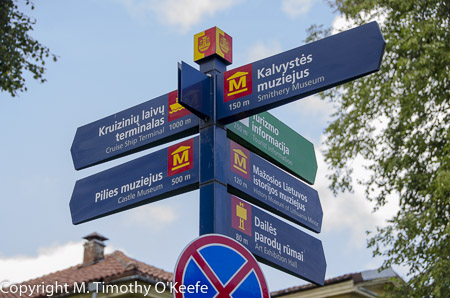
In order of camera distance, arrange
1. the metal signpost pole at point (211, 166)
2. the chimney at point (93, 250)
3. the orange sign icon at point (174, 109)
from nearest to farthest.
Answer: the metal signpost pole at point (211, 166) → the orange sign icon at point (174, 109) → the chimney at point (93, 250)

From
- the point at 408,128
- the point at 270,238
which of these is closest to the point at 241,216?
the point at 270,238

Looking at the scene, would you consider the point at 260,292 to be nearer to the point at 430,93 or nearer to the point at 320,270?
the point at 320,270

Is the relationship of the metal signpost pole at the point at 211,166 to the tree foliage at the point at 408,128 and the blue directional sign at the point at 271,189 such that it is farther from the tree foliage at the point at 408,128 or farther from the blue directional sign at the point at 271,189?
the tree foliage at the point at 408,128

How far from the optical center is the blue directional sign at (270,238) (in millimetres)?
4180

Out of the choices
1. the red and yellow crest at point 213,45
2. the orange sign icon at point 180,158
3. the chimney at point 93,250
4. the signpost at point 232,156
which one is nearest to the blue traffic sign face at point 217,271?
the signpost at point 232,156

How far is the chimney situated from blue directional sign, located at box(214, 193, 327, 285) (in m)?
15.0

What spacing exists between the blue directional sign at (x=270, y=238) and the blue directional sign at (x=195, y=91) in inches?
21.8

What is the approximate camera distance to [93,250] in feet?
63.4

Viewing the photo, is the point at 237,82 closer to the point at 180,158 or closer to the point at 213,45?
the point at 213,45

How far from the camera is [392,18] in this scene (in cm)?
1472

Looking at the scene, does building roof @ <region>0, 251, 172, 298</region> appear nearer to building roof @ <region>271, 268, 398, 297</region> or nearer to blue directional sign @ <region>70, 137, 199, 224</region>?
building roof @ <region>271, 268, 398, 297</region>

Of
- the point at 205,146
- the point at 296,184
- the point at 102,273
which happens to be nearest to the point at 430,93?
the point at 102,273

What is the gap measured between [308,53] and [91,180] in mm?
1797

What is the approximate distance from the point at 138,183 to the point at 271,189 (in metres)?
0.90
